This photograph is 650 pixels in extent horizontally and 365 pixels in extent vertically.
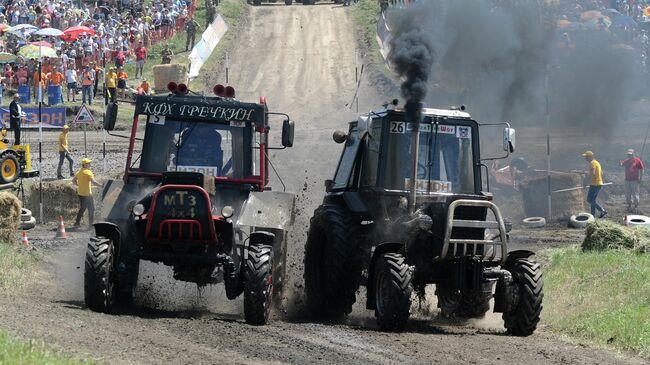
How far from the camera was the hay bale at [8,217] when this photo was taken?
696 inches

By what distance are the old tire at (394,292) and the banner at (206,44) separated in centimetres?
2712

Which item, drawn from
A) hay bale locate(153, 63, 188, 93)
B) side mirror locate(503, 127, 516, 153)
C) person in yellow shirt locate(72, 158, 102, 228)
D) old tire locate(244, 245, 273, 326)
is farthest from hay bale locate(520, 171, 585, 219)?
hay bale locate(153, 63, 188, 93)

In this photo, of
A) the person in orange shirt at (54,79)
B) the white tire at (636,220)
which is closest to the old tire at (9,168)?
the person in orange shirt at (54,79)

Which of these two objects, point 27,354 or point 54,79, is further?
point 54,79

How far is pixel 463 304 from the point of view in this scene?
1373 centimetres

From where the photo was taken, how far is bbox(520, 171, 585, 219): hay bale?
2545cm

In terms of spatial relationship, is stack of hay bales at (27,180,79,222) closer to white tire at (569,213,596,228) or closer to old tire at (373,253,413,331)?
white tire at (569,213,596,228)

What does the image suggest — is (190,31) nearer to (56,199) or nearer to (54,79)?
(54,79)

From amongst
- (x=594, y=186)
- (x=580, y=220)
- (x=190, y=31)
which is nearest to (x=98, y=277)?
(x=580, y=220)

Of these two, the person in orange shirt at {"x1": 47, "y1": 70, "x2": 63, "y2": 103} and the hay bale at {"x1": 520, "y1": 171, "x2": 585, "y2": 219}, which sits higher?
the person in orange shirt at {"x1": 47, "y1": 70, "x2": 63, "y2": 103}

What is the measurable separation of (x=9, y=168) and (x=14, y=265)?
10333 millimetres

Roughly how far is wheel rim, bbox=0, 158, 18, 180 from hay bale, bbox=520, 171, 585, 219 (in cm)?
1212

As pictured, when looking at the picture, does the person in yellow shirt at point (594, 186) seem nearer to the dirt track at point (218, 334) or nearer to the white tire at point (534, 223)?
the white tire at point (534, 223)

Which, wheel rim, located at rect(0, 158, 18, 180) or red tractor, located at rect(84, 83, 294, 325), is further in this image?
wheel rim, located at rect(0, 158, 18, 180)
